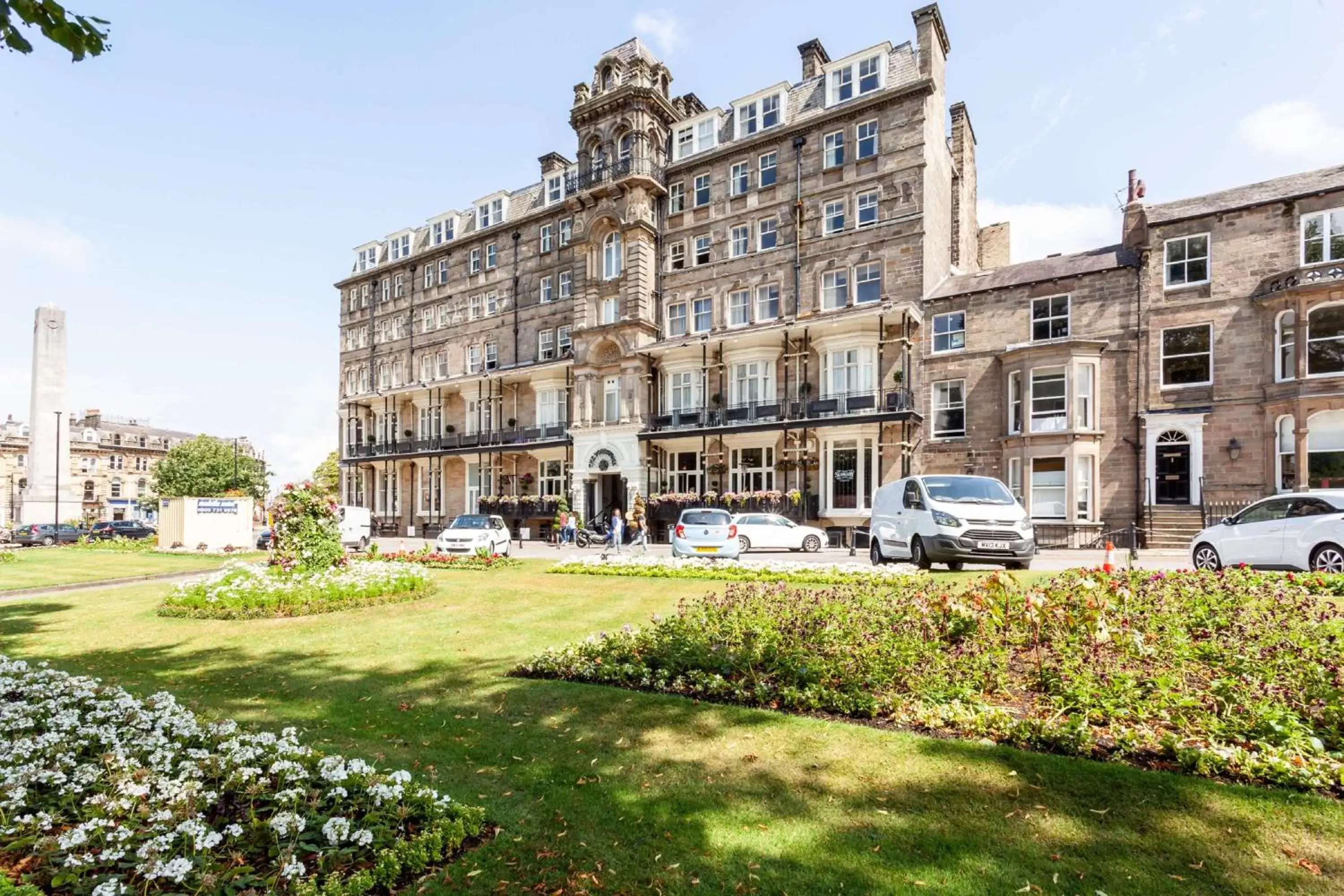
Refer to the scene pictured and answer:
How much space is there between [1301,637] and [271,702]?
9245 mm

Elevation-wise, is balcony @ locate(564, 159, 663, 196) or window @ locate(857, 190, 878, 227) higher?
balcony @ locate(564, 159, 663, 196)

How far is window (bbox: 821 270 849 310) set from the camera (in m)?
29.2

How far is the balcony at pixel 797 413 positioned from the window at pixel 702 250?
25.9 feet

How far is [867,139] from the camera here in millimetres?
28859

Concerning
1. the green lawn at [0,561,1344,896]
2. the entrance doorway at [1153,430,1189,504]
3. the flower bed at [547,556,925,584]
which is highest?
the entrance doorway at [1153,430,1189,504]

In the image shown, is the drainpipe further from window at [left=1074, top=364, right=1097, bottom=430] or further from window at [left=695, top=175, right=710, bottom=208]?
window at [left=1074, top=364, right=1097, bottom=430]

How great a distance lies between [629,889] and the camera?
3064mm

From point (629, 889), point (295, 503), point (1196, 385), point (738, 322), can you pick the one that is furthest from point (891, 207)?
point (629, 889)

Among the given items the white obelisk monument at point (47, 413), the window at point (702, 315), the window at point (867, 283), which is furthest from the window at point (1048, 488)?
the white obelisk monument at point (47, 413)

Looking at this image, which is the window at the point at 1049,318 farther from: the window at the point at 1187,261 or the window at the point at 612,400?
the window at the point at 612,400

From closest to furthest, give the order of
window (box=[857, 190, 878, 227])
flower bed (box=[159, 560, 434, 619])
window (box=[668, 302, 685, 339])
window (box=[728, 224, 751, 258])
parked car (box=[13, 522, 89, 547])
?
flower bed (box=[159, 560, 434, 619]) < window (box=[857, 190, 878, 227]) < window (box=[728, 224, 751, 258]) < window (box=[668, 302, 685, 339]) < parked car (box=[13, 522, 89, 547])

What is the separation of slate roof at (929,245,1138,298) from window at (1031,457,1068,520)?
705 centimetres

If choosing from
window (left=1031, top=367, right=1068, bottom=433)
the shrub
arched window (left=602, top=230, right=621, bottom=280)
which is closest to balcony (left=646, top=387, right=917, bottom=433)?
window (left=1031, top=367, right=1068, bottom=433)

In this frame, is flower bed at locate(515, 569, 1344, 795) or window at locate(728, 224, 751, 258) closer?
flower bed at locate(515, 569, 1344, 795)
